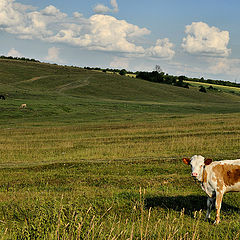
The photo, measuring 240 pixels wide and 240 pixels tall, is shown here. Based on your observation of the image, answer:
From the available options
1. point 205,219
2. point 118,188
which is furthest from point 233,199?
point 118,188

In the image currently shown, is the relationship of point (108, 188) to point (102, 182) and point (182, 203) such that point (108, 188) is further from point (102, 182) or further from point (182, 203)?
point (182, 203)

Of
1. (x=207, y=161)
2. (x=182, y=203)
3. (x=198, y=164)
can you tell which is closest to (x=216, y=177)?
(x=207, y=161)

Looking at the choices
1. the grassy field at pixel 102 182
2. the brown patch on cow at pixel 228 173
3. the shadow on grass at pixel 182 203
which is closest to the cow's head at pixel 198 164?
the brown patch on cow at pixel 228 173

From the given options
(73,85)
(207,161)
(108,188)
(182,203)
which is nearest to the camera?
(207,161)

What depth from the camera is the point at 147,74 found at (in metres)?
172

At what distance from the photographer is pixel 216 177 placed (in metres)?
9.81

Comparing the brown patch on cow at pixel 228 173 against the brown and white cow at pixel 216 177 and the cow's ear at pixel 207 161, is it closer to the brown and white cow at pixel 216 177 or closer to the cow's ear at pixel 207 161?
the brown and white cow at pixel 216 177

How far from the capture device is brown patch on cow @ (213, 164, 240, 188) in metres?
9.73

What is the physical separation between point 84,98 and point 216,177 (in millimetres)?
90144

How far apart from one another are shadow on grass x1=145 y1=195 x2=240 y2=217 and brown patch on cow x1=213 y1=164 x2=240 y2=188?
4.12 feet

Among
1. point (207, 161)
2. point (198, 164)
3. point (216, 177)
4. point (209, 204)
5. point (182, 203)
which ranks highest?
point (207, 161)

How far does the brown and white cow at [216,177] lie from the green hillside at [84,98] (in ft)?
172

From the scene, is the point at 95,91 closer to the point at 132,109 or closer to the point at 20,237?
the point at 132,109

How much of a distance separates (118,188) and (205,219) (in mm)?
5464
